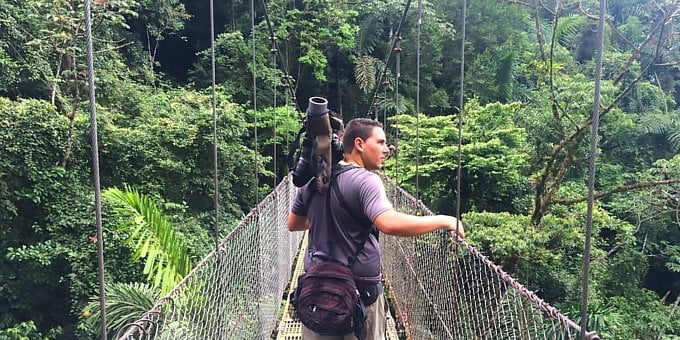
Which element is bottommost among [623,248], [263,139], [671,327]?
[671,327]

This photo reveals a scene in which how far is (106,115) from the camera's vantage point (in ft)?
14.9

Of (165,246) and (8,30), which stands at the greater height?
(8,30)

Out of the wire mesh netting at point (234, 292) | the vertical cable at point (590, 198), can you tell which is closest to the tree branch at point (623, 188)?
the wire mesh netting at point (234, 292)

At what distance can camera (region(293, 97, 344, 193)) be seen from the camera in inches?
34.5

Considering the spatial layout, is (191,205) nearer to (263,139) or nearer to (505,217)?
(263,139)

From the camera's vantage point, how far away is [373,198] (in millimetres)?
803

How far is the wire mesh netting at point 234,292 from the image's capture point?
1.14 meters

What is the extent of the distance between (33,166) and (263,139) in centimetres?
339

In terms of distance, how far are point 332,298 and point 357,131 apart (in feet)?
0.95

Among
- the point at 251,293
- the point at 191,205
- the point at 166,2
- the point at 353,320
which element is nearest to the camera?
the point at 353,320

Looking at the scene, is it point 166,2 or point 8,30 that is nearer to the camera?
point 8,30

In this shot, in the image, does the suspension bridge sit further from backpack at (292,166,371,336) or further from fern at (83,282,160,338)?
fern at (83,282,160,338)

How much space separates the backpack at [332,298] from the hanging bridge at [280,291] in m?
0.23

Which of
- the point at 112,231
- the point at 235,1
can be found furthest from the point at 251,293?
the point at 235,1
